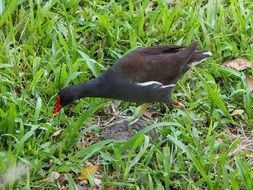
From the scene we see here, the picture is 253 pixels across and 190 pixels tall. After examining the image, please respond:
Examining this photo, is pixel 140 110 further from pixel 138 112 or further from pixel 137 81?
pixel 137 81

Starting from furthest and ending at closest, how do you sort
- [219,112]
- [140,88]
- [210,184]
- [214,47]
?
1. [214,47]
2. [219,112]
3. [140,88]
4. [210,184]

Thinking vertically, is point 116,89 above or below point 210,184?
above

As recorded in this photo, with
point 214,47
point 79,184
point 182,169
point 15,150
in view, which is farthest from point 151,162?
point 214,47

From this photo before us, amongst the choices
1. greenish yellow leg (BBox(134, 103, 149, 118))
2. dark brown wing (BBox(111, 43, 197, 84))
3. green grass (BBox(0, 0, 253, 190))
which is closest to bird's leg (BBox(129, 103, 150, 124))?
greenish yellow leg (BBox(134, 103, 149, 118))

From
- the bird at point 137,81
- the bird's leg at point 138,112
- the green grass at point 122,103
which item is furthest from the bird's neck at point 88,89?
the bird's leg at point 138,112

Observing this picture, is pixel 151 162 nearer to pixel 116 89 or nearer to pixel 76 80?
pixel 116 89

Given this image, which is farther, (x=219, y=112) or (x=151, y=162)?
(x=219, y=112)

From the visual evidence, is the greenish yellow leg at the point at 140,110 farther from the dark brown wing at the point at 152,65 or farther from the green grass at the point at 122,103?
the dark brown wing at the point at 152,65
